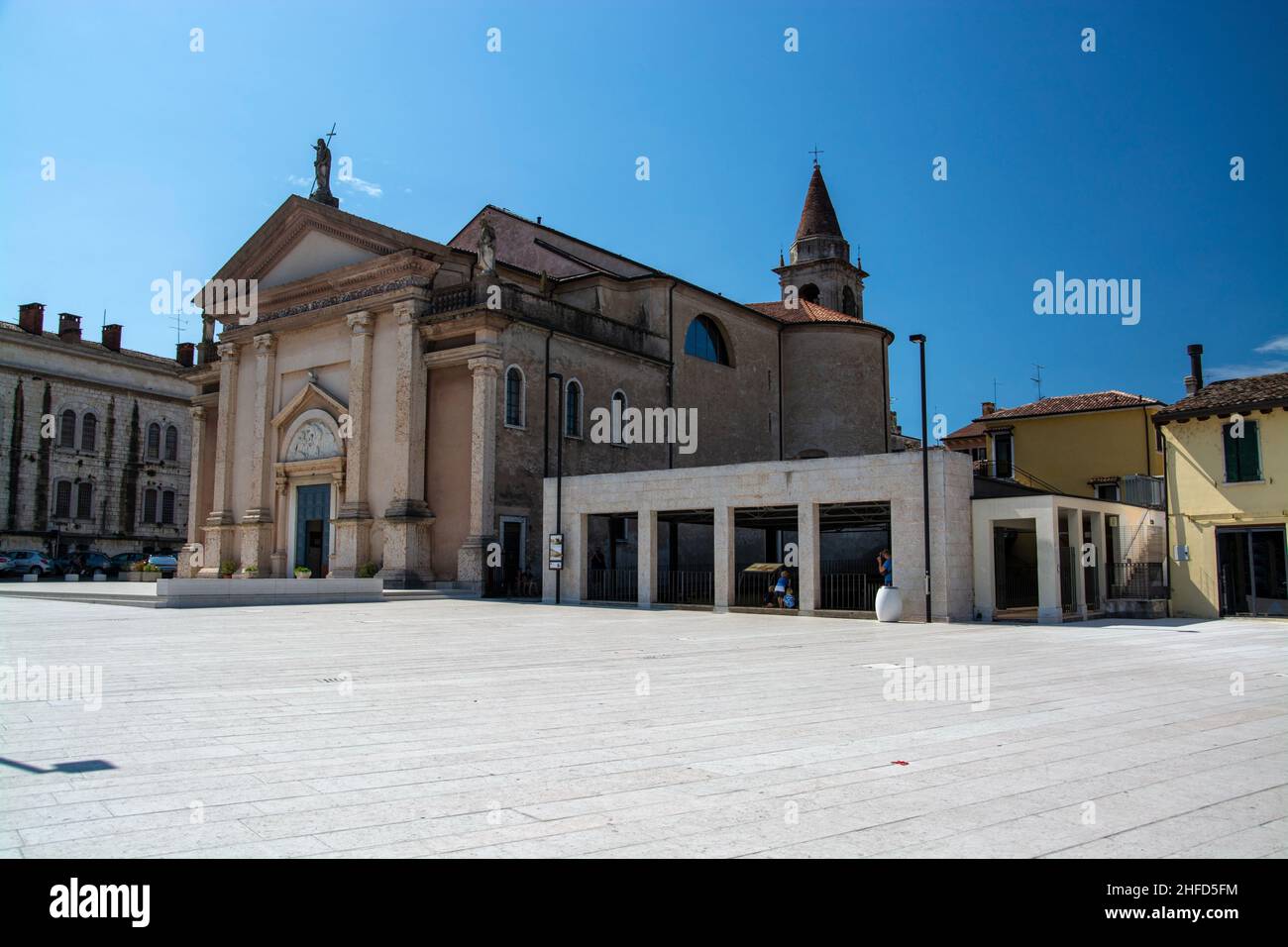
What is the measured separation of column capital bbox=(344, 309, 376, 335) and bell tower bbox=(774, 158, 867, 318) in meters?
28.8

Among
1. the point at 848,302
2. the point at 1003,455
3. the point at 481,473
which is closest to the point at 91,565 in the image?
the point at 481,473

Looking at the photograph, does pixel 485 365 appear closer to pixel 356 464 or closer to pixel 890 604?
pixel 356 464

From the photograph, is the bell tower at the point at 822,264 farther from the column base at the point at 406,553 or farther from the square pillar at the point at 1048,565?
the square pillar at the point at 1048,565

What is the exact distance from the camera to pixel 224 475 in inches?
1532

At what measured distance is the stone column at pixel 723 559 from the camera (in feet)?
84.1

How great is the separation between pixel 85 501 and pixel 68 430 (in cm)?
396

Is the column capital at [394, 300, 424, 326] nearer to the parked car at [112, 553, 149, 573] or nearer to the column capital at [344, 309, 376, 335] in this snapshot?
the column capital at [344, 309, 376, 335]

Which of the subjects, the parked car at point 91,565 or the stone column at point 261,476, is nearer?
the stone column at point 261,476

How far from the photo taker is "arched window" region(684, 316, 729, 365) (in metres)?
41.5

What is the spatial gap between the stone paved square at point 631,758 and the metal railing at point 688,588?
14.3 m

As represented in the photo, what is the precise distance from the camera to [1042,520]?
71.6ft

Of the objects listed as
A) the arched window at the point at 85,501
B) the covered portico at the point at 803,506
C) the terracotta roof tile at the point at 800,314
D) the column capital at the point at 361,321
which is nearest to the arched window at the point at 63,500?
the arched window at the point at 85,501
